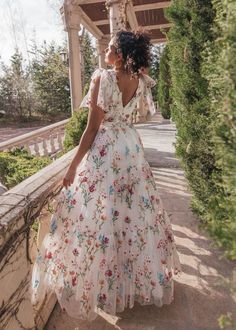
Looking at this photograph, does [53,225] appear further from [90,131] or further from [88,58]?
[88,58]

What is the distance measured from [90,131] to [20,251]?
0.87 m

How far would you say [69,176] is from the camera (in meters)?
2.31

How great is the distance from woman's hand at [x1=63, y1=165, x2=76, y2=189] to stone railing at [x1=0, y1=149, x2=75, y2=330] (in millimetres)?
105

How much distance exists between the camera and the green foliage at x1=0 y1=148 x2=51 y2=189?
4508 mm

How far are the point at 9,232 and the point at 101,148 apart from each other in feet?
2.88

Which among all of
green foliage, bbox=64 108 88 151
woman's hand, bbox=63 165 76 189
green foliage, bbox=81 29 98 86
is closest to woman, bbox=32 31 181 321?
woman's hand, bbox=63 165 76 189

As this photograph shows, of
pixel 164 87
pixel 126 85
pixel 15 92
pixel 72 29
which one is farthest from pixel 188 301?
pixel 15 92

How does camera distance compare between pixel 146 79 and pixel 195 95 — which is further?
pixel 195 95

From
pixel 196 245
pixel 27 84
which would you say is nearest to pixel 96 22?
pixel 196 245

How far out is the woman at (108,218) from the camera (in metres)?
2.25

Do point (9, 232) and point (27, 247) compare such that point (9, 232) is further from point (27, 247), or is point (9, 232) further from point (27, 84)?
point (27, 84)

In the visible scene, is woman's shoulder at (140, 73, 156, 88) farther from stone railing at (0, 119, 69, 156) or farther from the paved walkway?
stone railing at (0, 119, 69, 156)

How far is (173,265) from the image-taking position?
8.83 feet

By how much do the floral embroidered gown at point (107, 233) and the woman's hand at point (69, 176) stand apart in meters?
0.05
